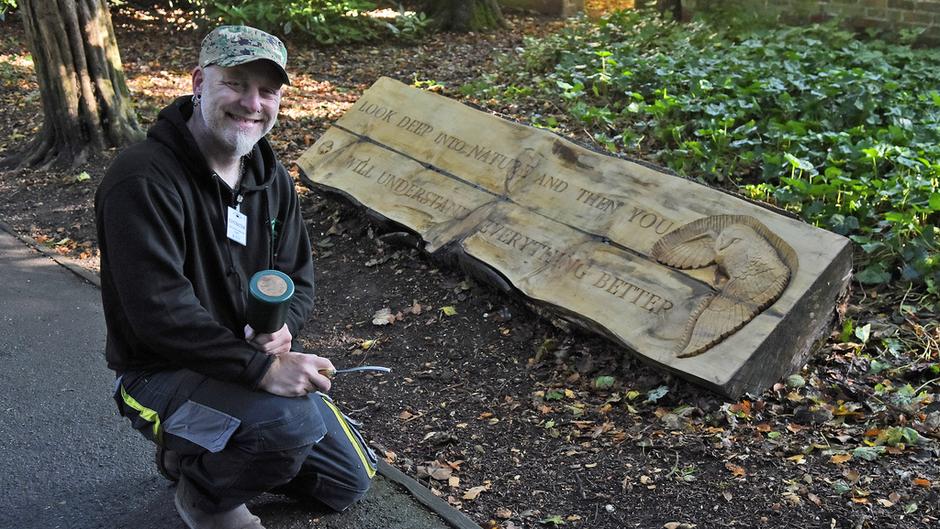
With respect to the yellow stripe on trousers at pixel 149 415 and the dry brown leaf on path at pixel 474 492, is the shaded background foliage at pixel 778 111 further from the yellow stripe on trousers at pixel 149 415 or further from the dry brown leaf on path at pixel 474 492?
the yellow stripe on trousers at pixel 149 415

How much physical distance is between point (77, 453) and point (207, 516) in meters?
0.99

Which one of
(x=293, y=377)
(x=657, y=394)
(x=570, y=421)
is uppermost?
(x=293, y=377)

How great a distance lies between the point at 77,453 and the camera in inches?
146

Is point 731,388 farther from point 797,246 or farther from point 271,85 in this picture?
point 271,85

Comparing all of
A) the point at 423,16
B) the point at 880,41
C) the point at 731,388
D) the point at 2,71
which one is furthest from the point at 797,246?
the point at 2,71

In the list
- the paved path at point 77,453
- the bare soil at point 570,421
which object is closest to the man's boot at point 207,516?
the paved path at point 77,453

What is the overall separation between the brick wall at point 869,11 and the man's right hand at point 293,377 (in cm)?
796

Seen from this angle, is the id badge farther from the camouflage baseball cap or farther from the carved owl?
the carved owl

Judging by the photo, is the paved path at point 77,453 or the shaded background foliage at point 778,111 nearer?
the paved path at point 77,453

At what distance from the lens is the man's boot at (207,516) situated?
3012mm

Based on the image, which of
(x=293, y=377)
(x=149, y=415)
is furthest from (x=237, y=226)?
(x=149, y=415)

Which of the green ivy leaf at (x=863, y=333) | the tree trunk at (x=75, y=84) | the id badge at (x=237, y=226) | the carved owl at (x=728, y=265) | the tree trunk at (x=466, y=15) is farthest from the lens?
the tree trunk at (x=466, y=15)

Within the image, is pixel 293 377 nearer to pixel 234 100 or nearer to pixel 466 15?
pixel 234 100

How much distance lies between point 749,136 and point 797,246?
2.34 metres
